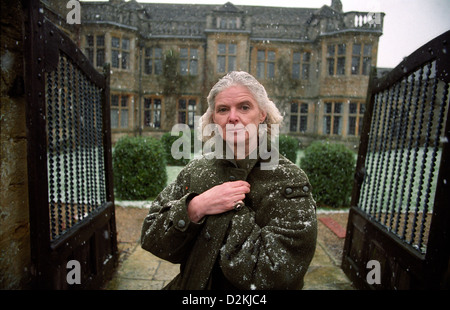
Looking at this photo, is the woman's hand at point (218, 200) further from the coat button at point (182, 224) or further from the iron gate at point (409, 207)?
the iron gate at point (409, 207)

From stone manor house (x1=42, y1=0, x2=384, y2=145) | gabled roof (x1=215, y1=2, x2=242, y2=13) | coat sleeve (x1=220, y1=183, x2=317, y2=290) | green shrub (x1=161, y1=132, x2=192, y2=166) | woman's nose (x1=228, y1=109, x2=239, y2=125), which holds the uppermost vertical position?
gabled roof (x1=215, y1=2, x2=242, y2=13)

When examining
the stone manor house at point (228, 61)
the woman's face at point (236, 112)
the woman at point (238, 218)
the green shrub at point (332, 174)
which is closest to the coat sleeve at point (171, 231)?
the woman at point (238, 218)

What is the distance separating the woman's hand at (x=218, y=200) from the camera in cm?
140

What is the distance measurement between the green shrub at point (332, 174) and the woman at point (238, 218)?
5.11 m

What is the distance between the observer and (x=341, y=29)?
16516mm

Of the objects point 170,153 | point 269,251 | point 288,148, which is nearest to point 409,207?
point 269,251

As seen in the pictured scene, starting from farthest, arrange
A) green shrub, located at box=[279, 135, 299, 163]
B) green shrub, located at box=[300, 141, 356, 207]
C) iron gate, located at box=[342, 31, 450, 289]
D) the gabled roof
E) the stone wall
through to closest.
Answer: the gabled roof, green shrub, located at box=[279, 135, 299, 163], green shrub, located at box=[300, 141, 356, 207], iron gate, located at box=[342, 31, 450, 289], the stone wall

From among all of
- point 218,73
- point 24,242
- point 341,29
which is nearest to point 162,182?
point 24,242

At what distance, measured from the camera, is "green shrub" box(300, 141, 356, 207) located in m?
6.36

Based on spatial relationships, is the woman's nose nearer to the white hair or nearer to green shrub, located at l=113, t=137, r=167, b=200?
the white hair

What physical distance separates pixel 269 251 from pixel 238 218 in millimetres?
221

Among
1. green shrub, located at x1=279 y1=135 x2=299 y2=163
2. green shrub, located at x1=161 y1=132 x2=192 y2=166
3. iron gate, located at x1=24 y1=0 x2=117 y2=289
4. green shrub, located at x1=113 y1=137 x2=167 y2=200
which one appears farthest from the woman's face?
green shrub, located at x1=279 y1=135 x2=299 y2=163

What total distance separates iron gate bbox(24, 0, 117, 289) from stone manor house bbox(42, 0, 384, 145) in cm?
1473
